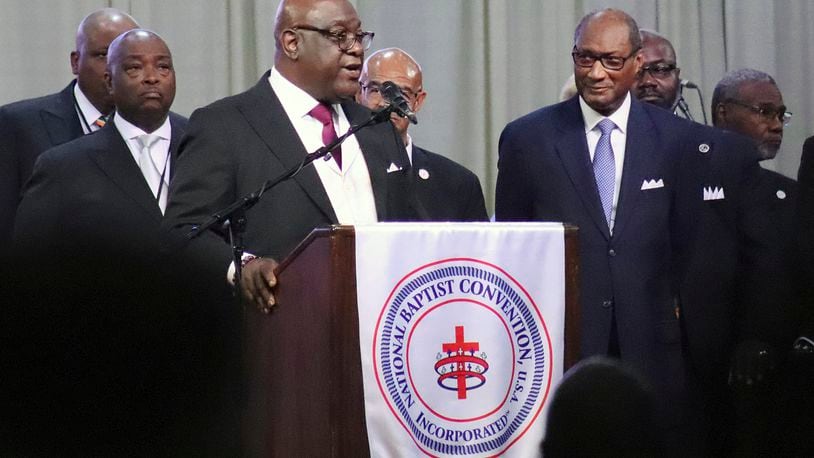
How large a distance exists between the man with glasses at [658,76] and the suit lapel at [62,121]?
233 cm

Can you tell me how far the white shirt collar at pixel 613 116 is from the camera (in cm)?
403

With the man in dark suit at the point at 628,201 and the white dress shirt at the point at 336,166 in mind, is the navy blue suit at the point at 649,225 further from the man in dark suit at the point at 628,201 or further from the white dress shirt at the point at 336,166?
the white dress shirt at the point at 336,166

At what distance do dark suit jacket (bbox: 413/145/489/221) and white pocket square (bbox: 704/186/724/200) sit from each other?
0.77m

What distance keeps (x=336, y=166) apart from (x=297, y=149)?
0.13 metres

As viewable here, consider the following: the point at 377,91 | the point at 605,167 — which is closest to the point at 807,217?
the point at 605,167

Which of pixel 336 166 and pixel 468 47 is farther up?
pixel 468 47

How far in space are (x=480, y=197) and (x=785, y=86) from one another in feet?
12.6

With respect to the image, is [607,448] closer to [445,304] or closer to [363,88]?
[445,304]

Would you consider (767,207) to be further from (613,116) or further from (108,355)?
(108,355)

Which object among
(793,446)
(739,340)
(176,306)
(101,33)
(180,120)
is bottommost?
(793,446)

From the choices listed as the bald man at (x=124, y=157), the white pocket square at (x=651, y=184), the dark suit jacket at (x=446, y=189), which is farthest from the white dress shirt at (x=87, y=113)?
the white pocket square at (x=651, y=184)

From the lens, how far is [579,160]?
13.0 ft

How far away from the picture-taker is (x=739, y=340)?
4316 mm

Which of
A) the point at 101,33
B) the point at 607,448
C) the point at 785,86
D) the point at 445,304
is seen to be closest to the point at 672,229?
the point at 445,304
